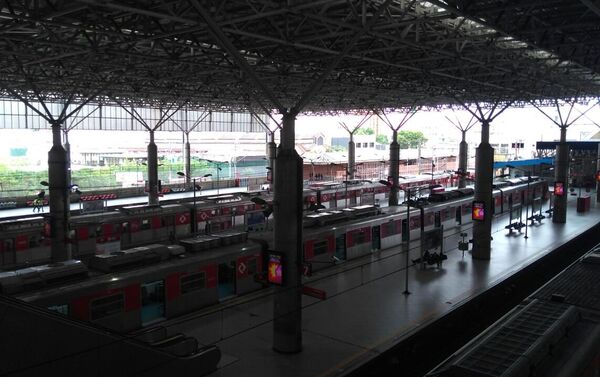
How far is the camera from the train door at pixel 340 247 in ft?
72.2

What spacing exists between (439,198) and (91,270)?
22.0 metres

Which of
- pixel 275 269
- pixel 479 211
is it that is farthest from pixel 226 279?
pixel 479 211

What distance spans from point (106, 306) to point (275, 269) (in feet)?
14.3

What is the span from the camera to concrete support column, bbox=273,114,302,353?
43.2ft

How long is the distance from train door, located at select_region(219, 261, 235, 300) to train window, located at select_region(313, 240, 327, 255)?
14.3ft

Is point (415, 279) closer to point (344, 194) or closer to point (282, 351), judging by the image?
point (282, 351)

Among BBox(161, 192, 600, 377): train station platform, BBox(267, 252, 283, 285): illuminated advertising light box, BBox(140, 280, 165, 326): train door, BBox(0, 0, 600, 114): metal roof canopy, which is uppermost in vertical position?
BBox(0, 0, 600, 114): metal roof canopy

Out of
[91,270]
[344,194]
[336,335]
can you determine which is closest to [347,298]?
[336,335]

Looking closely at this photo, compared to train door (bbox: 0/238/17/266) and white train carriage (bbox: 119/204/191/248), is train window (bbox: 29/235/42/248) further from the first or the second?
white train carriage (bbox: 119/204/191/248)

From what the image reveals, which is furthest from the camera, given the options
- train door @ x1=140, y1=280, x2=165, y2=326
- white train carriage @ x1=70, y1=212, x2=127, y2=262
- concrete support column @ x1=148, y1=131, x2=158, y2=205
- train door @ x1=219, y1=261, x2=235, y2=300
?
concrete support column @ x1=148, y1=131, x2=158, y2=205

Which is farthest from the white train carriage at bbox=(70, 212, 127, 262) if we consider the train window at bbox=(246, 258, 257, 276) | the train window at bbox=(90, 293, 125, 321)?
the train window at bbox=(90, 293, 125, 321)

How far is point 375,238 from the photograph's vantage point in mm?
24781

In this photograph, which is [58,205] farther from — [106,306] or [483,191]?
[483,191]

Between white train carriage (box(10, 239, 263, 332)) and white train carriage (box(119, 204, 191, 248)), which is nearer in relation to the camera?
white train carriage (box(10, 239, 263, 332))
